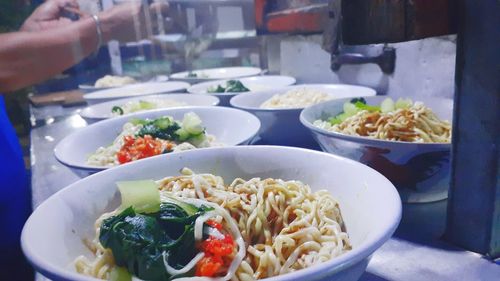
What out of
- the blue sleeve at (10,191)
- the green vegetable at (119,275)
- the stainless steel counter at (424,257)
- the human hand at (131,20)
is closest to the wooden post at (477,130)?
the stainless steel counter at (424,257)

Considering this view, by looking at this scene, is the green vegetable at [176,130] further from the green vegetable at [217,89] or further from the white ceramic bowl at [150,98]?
the green vegetable at [217,89]

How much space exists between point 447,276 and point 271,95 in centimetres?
155

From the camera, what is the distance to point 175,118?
193 cm

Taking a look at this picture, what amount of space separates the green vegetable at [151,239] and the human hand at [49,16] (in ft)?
8.72

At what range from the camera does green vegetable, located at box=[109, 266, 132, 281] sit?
77 cm

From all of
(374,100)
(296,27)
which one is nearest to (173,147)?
(374,100)

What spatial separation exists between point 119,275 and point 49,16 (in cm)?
293

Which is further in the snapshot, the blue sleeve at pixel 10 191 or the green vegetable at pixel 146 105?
the green vegetable at pixel 146 105

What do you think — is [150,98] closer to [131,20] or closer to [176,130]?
[176,130]

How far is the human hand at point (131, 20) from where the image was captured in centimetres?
313

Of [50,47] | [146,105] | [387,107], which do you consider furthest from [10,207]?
[387,107]

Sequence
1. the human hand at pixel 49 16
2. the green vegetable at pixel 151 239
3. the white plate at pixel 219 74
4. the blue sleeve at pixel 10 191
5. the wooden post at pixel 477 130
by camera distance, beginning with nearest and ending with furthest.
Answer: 1. the green vegetable at pixel 151 239
2. the wooden post at pixel 477 130
3. the blue sleeve at pixel 10 191
4. the human hand at pixel 49 16
5. the white plate at pixel 219 74

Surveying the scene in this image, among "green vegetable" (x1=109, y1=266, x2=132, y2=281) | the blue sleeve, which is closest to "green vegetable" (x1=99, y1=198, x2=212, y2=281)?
"green vegetable" (x1=109, y1=266, x2=132, y2=281)

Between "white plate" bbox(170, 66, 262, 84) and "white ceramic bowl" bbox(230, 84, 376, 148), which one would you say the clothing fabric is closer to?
"white ceramic bowl" bbox(230, 84, 376, 148)
